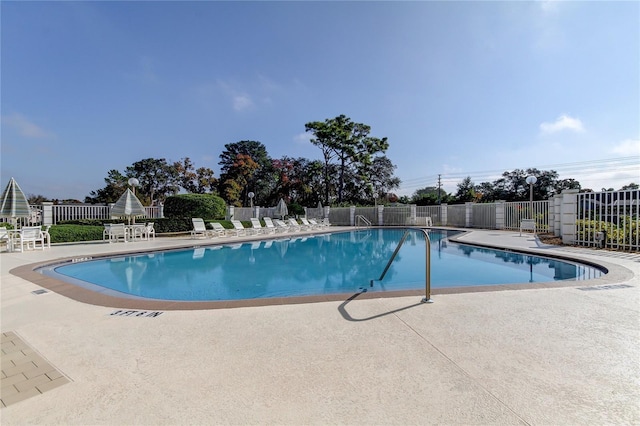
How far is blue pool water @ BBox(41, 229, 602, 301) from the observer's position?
234 inches

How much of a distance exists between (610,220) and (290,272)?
9905 mm

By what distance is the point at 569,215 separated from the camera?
9.70 meters

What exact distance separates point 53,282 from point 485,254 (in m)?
10.9

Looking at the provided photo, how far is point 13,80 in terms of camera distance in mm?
10750

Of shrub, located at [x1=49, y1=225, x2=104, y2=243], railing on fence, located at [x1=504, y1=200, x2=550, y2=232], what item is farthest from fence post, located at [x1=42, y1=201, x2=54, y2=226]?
railing on fence, located at [x1=504, y1=200, x2=550, y2=232]

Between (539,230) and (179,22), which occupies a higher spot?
(179,22)

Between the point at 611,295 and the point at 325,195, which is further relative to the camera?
the point at 325,195

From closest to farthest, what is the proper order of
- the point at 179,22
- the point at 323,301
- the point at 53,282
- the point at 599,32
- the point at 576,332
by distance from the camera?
the point at 576,332
the point at 323,301
the point at 53,282
the point at 599,32
the point at 179,22

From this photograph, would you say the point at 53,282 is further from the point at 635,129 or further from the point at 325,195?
the point at 325,195

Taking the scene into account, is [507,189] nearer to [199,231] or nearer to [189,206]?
[189,206]

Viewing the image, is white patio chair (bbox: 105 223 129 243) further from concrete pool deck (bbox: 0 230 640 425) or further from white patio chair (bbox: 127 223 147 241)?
concrete pool deck (bbox: 0 230 640 425)

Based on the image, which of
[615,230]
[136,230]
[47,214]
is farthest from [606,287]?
[47,214]

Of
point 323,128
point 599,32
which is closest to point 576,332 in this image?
point 599,32

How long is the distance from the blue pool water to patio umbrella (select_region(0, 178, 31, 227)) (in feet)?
15.1
